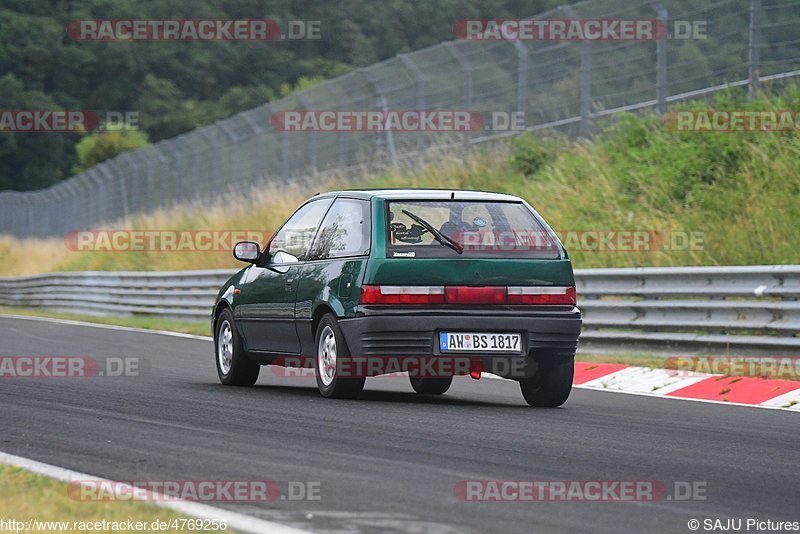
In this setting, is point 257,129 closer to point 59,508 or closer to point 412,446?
point 412,446

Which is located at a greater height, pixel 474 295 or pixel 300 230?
pixel 300 230

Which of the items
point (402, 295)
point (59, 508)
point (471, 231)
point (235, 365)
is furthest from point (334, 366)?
point (59, 508)

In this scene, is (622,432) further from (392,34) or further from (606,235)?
(392,34)

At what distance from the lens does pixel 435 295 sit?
35.4 feet

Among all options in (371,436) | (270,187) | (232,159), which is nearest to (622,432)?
(371,436)

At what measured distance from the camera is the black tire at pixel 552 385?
36.7ft

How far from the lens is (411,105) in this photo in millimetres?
27625

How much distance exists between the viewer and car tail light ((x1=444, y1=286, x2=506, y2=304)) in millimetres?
10789

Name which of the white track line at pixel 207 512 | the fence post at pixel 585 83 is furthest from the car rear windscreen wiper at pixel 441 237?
the fence post at pixel 585 83

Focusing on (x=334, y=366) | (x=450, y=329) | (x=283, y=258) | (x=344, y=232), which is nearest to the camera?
(x=450, y=329)

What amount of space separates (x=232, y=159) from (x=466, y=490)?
2960 cm

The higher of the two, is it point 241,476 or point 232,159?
point 232,159

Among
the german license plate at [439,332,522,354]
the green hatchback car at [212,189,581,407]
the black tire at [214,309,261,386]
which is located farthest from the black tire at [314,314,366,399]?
the black tire at [214,309,261,386]

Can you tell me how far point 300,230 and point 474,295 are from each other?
6.67 feet
